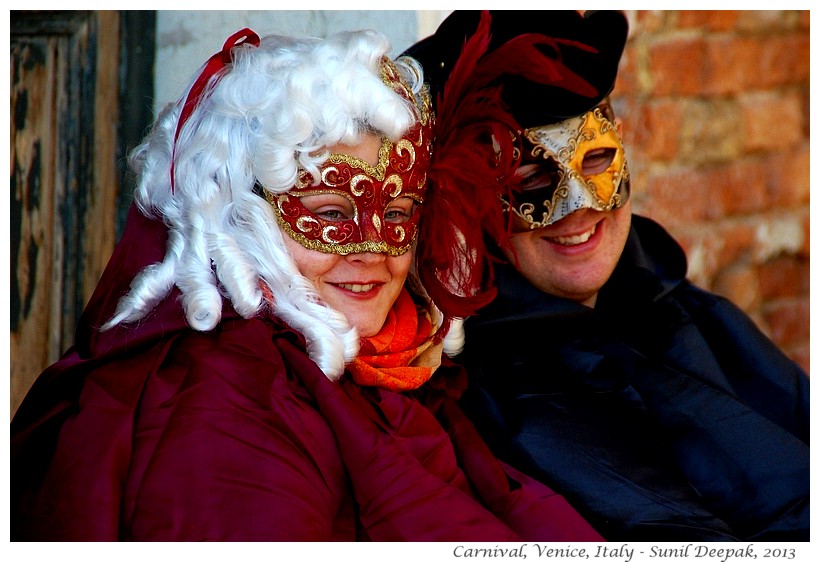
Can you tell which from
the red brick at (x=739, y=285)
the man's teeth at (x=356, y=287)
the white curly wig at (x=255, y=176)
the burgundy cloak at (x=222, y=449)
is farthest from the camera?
the red brick at (x=739, y=285)

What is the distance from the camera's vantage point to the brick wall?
119 inches

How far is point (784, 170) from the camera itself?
342cm

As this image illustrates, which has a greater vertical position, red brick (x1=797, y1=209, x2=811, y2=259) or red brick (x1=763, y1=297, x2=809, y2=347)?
red brick (x1=797, y1=209, x2=811, y2=259)

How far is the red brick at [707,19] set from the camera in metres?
3.05

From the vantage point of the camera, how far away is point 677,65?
306cm

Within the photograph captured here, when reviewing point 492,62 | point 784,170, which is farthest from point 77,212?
point 784,170

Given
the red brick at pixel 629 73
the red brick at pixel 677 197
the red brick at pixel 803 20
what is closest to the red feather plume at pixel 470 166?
the red brick at pixel 629 73

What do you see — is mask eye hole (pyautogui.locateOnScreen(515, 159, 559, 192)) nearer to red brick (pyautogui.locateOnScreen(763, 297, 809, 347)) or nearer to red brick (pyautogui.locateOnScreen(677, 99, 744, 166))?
red brick (pyautogui.locateOnScreen(677, 99, 744, 166))

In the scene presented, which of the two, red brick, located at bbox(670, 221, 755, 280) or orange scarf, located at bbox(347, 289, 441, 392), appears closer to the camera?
orange scarf, located at bbox(347, 289, 441, 392)

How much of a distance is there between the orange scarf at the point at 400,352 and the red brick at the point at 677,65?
4.45 feet

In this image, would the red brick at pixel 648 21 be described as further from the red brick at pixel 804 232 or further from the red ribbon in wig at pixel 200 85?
the red ribbon in wig at pixel 200 85

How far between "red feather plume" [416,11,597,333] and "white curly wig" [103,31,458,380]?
0.60 ft

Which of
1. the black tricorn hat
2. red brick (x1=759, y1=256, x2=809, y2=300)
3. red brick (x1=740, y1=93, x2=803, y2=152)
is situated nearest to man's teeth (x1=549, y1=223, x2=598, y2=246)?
the black tricorn hat

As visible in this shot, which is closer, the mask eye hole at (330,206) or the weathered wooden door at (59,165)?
the mask eye hole at (330,206)
